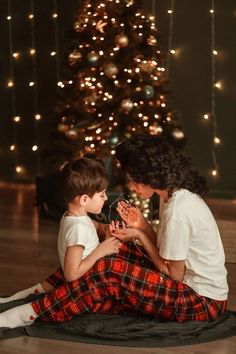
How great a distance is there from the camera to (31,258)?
462 cm

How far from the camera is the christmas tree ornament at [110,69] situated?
554 cm

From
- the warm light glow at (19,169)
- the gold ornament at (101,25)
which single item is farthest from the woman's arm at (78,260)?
the warm light glow at (19,169)

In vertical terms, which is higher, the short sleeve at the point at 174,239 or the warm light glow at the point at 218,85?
the warm light glow at the point at 218,85

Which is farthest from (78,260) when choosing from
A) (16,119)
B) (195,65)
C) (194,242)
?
(16,119)

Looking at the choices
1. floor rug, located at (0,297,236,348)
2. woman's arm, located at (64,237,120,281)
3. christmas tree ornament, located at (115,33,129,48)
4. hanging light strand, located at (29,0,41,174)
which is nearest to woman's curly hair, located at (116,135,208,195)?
woman's arm, located at (64,237,120,281)

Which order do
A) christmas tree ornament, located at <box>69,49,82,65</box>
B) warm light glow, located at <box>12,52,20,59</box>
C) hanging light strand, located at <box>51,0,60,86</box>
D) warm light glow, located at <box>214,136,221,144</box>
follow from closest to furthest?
1. christmas tree ornament, located at <box>69,49,82,65</box>
2. warm light glow, located at <box>214,136,221,144</box>
3. hanging light strand, located at <box>51,0,60,86</box>
4. warm light glow, located at <box>12,52,20,59</box>

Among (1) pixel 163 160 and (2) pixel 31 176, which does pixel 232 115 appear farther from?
(1) pixel 163 160

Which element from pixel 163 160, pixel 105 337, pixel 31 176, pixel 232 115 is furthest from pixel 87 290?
pixel 31 176

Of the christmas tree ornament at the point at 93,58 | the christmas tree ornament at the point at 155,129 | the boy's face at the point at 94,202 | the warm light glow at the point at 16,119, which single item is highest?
the christmas tree ornament at the point at 93,58

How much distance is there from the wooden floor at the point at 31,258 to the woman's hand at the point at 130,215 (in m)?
0.59

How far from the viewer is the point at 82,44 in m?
5.76

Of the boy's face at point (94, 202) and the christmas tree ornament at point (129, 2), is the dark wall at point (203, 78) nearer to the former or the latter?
the christmas tree ornament at point (129, 2)

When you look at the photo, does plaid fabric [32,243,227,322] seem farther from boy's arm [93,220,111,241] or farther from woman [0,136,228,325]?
boy's arm [93,220,111,241]

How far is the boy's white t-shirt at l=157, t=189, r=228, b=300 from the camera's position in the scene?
10.3ft
